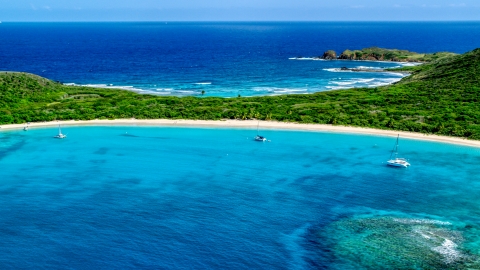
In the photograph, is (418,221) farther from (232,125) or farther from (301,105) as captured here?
(301,105)

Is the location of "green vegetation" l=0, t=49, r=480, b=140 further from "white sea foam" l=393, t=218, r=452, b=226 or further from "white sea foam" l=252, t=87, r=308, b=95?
"white sea foam" l=393, t=218, r=452, b=226

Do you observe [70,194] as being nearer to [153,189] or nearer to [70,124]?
[153,189]

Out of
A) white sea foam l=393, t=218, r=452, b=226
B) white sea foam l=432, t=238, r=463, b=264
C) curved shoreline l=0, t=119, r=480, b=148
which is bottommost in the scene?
white sea foam l=432, t=238, r=463, b=264

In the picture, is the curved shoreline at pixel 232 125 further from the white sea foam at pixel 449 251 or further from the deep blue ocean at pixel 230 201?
the white sea foam at pixel 449 251

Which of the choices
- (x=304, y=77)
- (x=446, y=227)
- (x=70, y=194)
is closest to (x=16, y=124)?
(x=70, y=194)

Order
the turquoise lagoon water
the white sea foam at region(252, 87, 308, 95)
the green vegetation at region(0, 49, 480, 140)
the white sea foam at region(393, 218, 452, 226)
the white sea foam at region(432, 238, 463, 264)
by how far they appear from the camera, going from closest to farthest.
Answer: the white sea foam at region(432, 238, 463, 264)
the turquoise lagoon water
the white sea foam at region(393, 218, 452, 226)
the green vegetation at region(0, 49, 480, 140)
the white sea foam at region(252, 87, 308, 95)

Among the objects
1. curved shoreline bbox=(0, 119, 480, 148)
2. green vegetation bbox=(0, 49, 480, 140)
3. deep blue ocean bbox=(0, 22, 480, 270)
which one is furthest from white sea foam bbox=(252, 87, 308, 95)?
deep blue ocean bbox=(0, 22, 480, 270)
